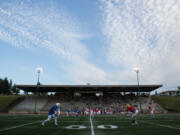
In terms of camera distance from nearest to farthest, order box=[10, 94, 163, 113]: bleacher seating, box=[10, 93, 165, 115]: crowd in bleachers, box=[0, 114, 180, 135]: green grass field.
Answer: box=[0, 114, 180, 135]: green grass field
box=[10, 94, 163, 113]: bleacher seating
box=[10, 93, 165, 115]: crowd in bleachers

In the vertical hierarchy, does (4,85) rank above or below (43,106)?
above

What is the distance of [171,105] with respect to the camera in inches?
1708

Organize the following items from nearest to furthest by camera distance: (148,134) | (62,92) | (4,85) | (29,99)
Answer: (148,134) → (29,99) → (62,92) → (4,85)

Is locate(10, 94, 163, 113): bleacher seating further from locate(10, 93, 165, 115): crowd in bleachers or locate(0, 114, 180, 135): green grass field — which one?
locate(0, 114, 180, 135): green grass field

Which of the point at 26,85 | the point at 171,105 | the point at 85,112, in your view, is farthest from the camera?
the point at 171,105

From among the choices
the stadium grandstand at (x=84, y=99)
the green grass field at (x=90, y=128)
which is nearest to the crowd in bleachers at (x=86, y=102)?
the stadium grandstand at (x=84, y=99)

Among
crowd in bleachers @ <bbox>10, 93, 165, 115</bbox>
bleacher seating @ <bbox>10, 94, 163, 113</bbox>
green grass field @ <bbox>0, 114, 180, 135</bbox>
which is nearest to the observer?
green grass field @ <bbox>0, 114, 180, 135</bbox>

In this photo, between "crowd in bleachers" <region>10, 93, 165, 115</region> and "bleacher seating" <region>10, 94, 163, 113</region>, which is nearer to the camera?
"bleacher seating" <region>10, 94, 163, 113</region>

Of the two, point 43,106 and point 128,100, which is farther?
point 128,100

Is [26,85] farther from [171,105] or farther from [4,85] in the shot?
[4,85]

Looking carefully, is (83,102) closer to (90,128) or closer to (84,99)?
(84,99)

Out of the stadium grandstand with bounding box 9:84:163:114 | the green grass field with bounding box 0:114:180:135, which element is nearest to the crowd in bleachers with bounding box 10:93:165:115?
the stadium grandstand with bounding box 9:84:163:114

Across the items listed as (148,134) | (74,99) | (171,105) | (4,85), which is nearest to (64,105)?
(74,99)

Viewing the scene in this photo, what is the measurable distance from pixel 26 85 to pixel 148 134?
39.0m
